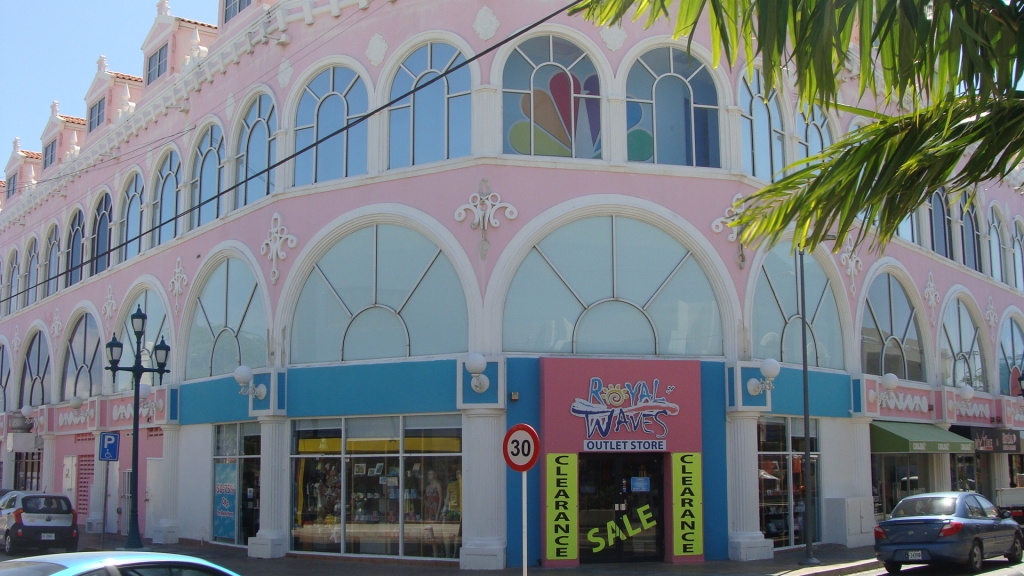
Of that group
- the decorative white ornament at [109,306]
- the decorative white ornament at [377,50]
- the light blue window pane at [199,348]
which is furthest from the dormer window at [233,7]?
the decorative white ornament at [109,306]

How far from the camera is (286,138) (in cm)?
2355

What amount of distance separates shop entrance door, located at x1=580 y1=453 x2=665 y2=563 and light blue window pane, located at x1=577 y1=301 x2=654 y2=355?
7.12 feet

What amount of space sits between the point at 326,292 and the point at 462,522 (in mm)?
6084

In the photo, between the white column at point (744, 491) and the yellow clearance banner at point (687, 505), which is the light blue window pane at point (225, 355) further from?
the white column at point (744, 491)

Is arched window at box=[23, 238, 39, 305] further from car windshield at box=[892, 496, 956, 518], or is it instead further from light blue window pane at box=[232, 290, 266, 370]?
car windshield at box=[892, 496, 956, 518]

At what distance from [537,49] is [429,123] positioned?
2.79 metres

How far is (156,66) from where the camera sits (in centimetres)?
3297

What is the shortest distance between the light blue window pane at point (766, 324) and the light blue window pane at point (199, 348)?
13.7 m

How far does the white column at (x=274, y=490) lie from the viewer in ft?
72.0

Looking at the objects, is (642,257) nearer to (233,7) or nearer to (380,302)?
(380,302)

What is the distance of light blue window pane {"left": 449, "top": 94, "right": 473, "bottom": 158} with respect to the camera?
68.8ft

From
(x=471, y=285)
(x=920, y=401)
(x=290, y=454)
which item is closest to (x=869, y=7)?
(x=471, y=285)

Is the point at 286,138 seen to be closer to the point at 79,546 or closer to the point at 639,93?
the point at 639,93

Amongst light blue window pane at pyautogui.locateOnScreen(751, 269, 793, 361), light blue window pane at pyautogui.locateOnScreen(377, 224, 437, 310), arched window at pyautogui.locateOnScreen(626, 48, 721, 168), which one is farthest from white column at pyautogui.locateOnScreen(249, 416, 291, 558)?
light blue window pane at pyautogui.locateOnScreen(751, 269, 793, 361)
